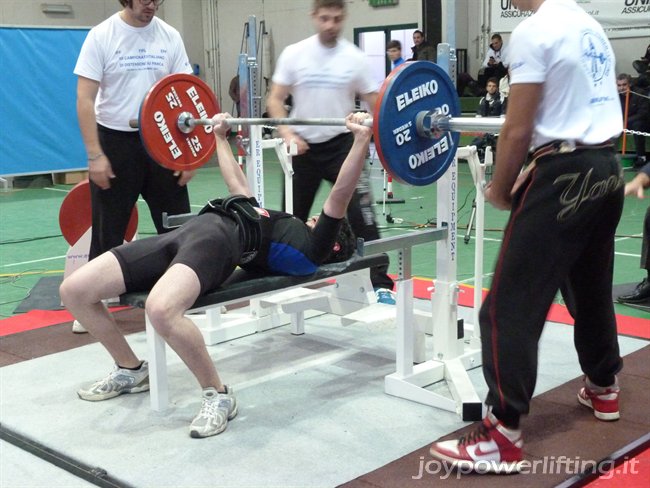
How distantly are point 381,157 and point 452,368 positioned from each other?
0.92 meters

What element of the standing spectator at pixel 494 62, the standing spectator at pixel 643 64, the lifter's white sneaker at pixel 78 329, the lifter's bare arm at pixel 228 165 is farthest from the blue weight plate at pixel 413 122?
the standing spectator at pixel 494 62

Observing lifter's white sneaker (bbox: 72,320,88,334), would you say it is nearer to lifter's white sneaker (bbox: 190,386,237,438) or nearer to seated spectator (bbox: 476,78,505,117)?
lifter's white sneaker (bbox: 190,386,237,438)

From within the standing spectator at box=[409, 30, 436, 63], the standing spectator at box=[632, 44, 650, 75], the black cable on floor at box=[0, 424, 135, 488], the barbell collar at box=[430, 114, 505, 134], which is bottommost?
the black cable on floor at box=[0, 424, 135, 488]

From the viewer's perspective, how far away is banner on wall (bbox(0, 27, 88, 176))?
8031 mm

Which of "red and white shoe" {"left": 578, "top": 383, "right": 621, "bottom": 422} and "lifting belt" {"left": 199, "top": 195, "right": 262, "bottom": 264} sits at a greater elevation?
"lifting belt" {"left": 199, "top": 195, "right": 262, "bottom": 264}

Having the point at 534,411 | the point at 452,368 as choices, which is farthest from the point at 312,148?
the point at 534,411

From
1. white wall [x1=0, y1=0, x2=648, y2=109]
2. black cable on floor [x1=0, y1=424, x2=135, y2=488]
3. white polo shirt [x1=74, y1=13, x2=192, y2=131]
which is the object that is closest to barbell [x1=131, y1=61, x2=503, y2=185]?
white polo shirt [x1=74, y1=13, x2=192, y2=131]

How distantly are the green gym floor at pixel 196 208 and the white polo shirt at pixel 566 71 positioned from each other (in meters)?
2.06

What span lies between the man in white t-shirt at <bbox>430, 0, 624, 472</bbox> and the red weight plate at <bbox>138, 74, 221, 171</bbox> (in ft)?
5.37

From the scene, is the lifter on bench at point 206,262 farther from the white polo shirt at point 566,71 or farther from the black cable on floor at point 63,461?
the white polo shirt at point 566,71

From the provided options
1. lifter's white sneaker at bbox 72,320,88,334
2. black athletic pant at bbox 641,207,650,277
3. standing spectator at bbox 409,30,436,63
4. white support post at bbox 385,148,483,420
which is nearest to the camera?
white support post at bbox 385,148,483,420

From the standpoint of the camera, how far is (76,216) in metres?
4.36

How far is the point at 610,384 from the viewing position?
264 cm

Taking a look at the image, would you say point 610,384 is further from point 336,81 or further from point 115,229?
point 115,229
